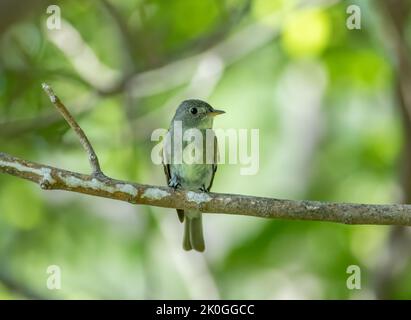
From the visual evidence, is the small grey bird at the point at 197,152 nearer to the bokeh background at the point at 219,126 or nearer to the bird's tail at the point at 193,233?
the bird's tail at the point at 193,233

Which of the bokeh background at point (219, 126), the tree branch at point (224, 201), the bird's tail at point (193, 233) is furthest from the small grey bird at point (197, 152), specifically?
the tree branch at point (224, 201)

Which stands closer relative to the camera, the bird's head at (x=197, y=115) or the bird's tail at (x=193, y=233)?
the bird's head at (x=197, y=115)

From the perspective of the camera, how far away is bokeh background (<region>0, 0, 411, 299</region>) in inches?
284

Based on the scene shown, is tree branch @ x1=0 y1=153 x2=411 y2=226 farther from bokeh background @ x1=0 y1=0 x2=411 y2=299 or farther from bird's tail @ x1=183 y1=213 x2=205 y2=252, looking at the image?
bokeh background @ x1=0 y1=0 x2=411 y2=299

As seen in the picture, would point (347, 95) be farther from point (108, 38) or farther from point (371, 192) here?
point (108, 38)

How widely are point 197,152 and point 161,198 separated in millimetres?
1597

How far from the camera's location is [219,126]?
27.7 ft

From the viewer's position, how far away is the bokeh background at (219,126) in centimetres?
721

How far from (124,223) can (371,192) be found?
8.18ft

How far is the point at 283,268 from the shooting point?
8.25m

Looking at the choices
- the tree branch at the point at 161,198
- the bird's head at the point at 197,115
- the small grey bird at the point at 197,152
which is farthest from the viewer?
the bird's head at the point at 197,115

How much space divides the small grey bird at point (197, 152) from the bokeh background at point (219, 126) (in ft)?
2.66

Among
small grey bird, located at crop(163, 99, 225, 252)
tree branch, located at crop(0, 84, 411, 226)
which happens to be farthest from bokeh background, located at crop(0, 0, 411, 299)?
tree branch, located at crop(0, 84, 411, 226)

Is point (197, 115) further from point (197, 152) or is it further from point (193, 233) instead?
point (193, 233)
